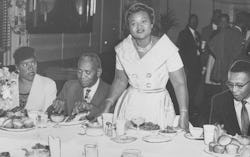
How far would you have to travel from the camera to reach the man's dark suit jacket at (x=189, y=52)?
739 cm

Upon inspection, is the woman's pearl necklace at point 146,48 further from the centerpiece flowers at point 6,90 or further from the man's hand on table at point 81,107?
the centerpiece flowers at point 6,90

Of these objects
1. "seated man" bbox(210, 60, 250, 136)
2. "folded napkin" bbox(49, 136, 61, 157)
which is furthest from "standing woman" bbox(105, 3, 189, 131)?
"folded napkin" bbox(49, 136, 61, 157)

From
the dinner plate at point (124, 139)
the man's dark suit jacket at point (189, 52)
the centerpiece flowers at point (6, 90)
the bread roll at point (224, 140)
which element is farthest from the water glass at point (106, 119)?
the man's dark suit jacket at point (189, 52)

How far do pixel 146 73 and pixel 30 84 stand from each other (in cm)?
98

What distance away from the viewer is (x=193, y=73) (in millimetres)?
7535

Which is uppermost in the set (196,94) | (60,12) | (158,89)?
(60,12)

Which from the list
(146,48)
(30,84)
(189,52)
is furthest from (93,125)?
(189,52)

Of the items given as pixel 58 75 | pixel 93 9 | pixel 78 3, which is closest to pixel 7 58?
pixel 58 75

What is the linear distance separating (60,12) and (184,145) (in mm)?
3988

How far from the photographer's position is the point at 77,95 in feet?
11.8

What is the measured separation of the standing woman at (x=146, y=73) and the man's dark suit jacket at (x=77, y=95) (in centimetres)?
12

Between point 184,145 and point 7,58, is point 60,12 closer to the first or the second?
point 7,58

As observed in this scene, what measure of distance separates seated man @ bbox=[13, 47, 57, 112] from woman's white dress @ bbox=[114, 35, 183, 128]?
0.59 m

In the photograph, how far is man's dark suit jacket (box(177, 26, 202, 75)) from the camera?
7392mm
